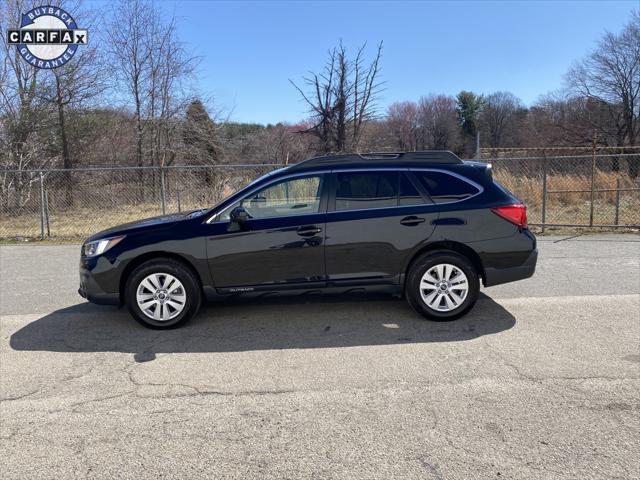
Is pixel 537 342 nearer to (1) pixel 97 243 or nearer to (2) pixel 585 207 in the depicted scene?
(1) pixel 97 243

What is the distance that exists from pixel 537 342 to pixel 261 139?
119 feet

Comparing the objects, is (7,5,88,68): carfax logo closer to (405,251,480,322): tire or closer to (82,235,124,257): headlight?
(82,235,124,257): headlight

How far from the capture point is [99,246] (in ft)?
16.8

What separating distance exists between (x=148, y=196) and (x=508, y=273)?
45.6 feet

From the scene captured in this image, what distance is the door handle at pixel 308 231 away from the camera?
5.06 meters

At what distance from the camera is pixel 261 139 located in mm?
38969

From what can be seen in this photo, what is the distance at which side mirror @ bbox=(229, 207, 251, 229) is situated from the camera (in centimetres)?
502

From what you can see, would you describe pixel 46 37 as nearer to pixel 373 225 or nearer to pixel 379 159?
pixel 379 159

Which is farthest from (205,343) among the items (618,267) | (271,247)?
(618,267)

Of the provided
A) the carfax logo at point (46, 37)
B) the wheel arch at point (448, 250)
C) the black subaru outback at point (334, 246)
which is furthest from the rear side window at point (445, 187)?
the carfax logo at point (46, 37)

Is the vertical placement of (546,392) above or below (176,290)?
below

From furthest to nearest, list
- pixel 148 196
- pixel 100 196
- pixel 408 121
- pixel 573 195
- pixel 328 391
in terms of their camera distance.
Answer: pixel 408 121, pixel 148 196, pixel 573 195, pixel 100 196, pixel 328 391

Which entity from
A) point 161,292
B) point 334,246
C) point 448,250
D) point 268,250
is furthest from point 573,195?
point 161,292

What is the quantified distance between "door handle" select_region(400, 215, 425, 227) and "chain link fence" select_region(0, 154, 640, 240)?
9.08 metres
